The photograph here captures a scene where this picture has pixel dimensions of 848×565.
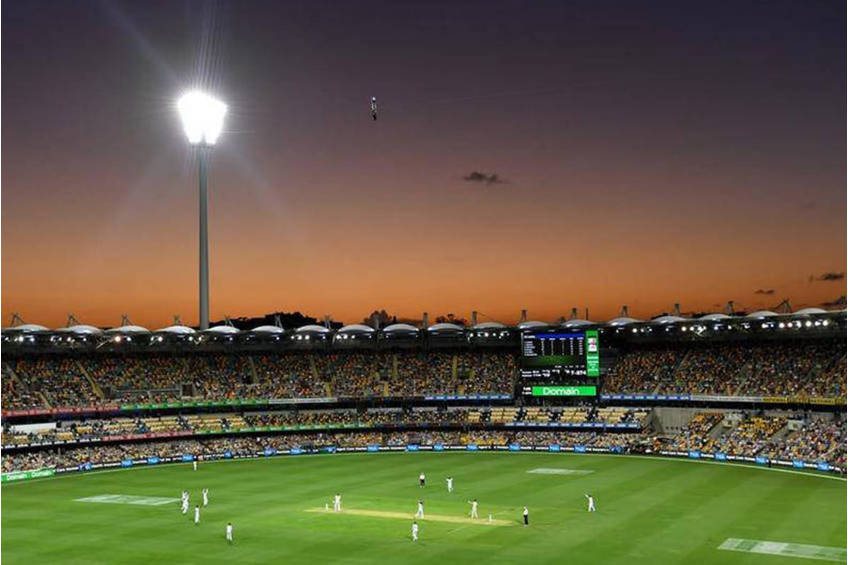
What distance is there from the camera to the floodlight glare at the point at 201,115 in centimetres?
8006

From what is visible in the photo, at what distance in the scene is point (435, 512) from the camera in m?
49.4

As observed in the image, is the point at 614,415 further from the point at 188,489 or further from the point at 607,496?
the point at 188,489

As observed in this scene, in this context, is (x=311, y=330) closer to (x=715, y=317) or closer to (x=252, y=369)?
(x=252, y=369)

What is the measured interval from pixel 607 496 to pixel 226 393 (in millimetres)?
49302

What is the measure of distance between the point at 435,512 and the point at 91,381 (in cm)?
5189

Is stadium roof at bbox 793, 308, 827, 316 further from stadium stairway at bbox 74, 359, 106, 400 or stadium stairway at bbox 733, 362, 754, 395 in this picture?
stadium stairway at bbox 74, 359, 106, 400

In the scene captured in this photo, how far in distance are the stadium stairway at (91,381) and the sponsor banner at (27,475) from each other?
1477cm

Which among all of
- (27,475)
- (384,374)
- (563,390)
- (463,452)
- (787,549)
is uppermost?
(384,374)

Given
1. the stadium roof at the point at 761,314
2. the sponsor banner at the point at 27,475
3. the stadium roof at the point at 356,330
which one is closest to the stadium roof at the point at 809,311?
the stadium roof at the point at 761,314

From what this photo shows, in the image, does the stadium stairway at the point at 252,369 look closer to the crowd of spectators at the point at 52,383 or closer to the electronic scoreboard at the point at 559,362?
the crowd of spectators at the point at 52,383

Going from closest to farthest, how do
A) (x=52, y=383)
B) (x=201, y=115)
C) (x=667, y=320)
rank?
(x=201, y=115), (x=52, y=383), (x=667, y=320)

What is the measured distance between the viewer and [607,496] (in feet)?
178

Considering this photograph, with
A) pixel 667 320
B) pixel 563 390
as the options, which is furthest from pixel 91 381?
pixel 667 320

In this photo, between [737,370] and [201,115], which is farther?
[737,370]
